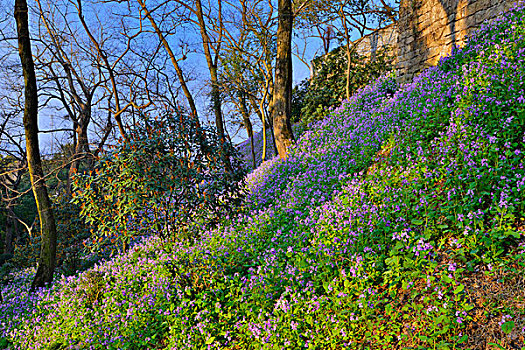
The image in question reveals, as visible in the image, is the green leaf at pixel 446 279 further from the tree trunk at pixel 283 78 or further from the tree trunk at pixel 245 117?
the tree trunk at pixel 245 117

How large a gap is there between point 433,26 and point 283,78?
441 cm

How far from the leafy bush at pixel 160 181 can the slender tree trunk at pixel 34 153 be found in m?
1.91

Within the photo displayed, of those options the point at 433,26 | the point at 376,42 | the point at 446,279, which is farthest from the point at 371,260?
the point at 376,42

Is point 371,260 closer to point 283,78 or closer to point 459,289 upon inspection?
point 459,289

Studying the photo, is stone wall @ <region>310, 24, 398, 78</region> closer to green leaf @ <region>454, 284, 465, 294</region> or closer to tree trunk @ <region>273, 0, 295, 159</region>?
tree trunk @ <region>273, 0, 295, 159</region>

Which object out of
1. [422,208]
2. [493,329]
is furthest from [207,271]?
[493,329]

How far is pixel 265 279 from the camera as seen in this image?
13.1 feet

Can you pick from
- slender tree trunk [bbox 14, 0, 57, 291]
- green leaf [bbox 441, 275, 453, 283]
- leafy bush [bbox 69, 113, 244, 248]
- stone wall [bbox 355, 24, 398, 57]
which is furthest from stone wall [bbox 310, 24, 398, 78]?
green leaf [bbox 441, 275, 453, 283]

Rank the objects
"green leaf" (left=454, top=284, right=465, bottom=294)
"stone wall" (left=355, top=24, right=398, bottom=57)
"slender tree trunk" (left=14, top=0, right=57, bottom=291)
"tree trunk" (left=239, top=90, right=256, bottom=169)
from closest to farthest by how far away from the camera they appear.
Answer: "green leaf" (left=454, top=284, right=465, bottom=294), "slender tree trunk" (left=14, top=0, right=57, bottom=291), "tree trunk" (left=239, top=90, right=256, bottom=169), "stone wall" (left=355, top=24, right=398, bottom=57)

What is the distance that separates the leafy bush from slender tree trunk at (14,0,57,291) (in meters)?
1.91

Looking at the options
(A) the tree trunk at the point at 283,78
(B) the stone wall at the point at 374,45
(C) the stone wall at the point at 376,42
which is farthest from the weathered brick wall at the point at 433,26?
(C) the stone wall at the point at 376,42

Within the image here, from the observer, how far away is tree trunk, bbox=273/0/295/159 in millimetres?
9984

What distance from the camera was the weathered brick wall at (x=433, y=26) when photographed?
7543 millimetres

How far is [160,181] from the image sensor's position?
5641 millimetres
